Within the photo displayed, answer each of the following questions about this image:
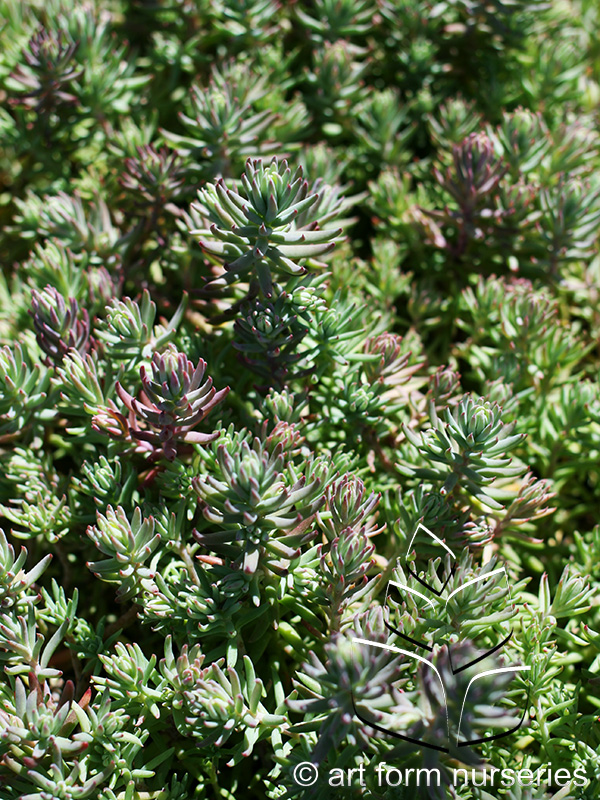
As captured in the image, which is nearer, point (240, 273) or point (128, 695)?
point (128, 695)

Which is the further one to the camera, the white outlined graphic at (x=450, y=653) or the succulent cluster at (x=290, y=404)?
the succulent cluster at (x=290, y=404)

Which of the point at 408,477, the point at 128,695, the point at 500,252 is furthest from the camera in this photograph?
the point at 500,252

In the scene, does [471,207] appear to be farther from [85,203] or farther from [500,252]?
[85,203]

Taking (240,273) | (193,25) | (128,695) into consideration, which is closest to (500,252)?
(240,273)

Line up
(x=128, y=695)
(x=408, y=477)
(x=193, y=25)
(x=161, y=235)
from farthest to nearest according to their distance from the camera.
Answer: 1. (x=193, y=25)
2. (x=161, y=235)
3. (x=408, y=477)
4. (x=128, y=695)

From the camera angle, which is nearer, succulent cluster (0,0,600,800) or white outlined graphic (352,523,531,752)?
white outlined graphic (352,523,531,752)

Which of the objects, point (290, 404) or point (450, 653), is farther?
point (290, 404)

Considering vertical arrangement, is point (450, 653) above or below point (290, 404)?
below

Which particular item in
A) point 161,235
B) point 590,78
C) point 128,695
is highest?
point 590,78
